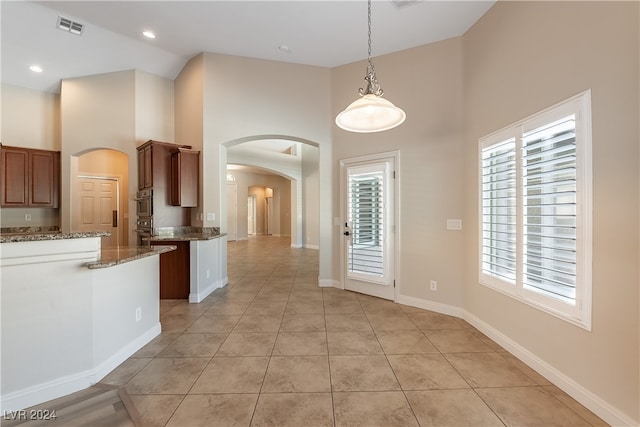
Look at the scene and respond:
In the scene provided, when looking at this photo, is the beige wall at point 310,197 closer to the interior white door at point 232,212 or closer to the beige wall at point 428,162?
the interior white door at point 232,212

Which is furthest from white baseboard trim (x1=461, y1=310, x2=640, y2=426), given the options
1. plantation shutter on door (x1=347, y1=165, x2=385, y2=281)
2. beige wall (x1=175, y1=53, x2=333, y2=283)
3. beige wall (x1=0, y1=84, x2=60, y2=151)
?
beige wall (x1=0, y1=84, x2=60, y2=151)

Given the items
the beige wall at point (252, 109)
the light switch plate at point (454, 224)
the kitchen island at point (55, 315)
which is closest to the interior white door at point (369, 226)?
the beige wall at point (252, 109)

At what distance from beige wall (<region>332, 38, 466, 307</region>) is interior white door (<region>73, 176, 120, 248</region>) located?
575 centimetres

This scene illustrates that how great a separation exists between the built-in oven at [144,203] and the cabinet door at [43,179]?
1.95 m

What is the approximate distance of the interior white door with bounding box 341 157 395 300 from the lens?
395cm

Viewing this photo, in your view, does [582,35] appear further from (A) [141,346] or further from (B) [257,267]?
(B) [257,267]

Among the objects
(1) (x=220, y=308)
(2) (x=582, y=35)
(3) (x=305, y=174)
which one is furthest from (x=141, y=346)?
(3) (x=305, y=174)

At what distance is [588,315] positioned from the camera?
1836 millimetres

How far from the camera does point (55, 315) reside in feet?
6.24

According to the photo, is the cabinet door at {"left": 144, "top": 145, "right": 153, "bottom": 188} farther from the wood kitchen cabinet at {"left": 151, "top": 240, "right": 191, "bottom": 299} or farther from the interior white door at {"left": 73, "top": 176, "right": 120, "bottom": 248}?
the interior white door at {"left": 73, "top": 176, "right": 120, "bottom": 248}

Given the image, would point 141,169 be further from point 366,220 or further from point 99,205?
point 366,220

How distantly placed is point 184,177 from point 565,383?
16.0 feet

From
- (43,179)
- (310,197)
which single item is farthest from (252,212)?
(43,179)

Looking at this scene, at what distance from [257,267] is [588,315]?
18.4 ft
